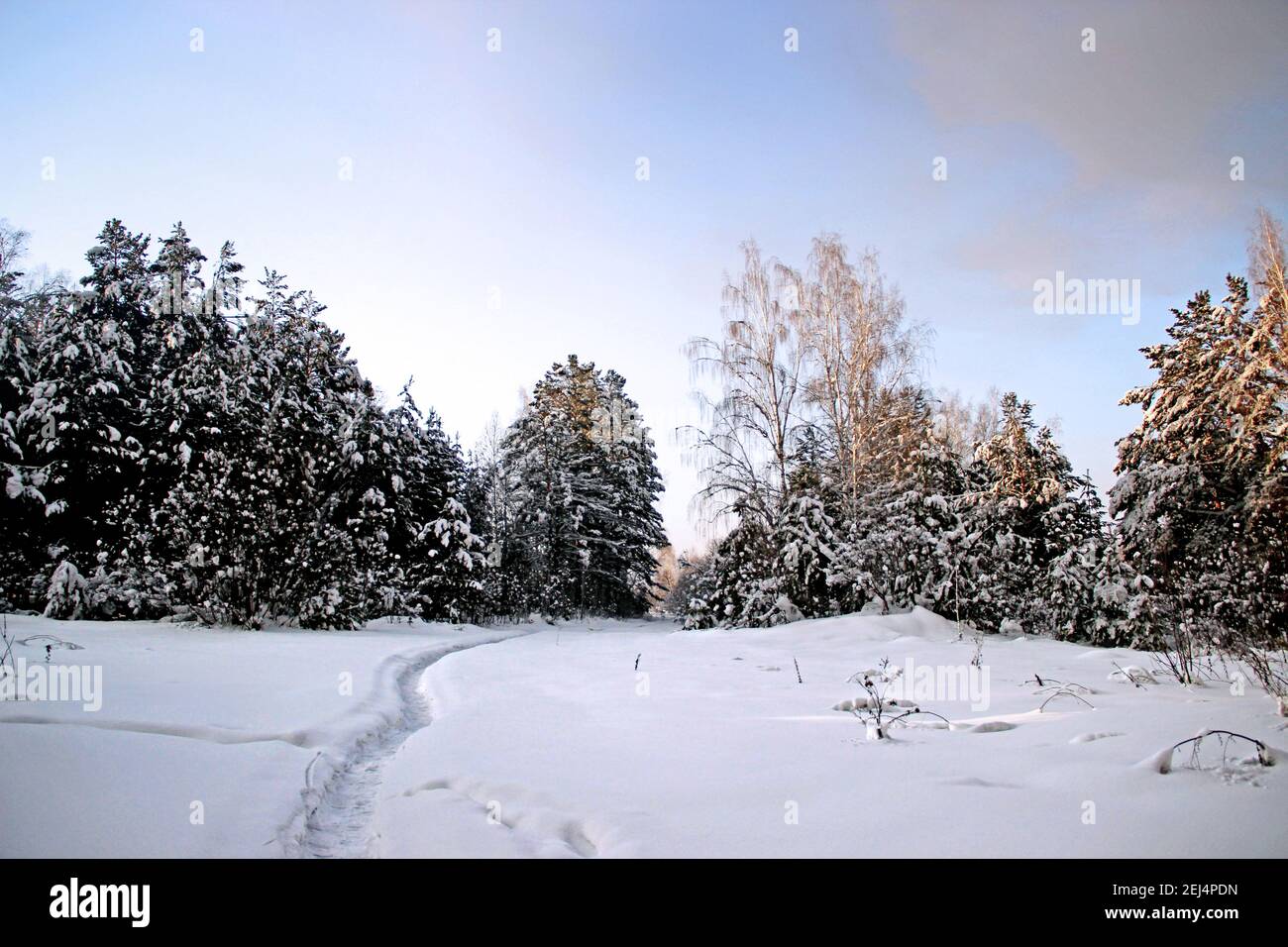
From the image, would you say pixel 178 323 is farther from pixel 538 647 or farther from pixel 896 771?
pixel 896 771

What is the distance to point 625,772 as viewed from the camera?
409cm

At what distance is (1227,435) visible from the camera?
11.4 m

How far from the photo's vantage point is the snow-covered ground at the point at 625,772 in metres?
2.71

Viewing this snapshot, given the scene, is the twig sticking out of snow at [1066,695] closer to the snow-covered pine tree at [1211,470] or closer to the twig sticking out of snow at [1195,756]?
the twig sticking out of snow at [1195,756]

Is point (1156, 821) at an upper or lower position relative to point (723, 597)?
upper

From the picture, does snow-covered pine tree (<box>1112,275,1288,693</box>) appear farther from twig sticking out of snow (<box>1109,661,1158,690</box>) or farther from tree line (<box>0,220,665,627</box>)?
tree line (<box>0,220,665,627</box>)

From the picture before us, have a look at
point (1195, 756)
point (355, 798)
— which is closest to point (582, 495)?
point (355, 798)

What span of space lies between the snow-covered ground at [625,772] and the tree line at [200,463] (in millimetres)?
7810

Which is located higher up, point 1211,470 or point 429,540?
point 1211,470

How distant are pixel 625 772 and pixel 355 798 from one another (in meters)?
1.69

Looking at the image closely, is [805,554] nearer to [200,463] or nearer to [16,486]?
[200,463]

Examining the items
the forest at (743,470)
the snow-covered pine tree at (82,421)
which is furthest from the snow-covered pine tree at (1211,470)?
the snow-covered pine tree at (82,421)

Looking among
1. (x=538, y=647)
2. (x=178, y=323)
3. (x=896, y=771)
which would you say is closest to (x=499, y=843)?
(x=896, y=771)
